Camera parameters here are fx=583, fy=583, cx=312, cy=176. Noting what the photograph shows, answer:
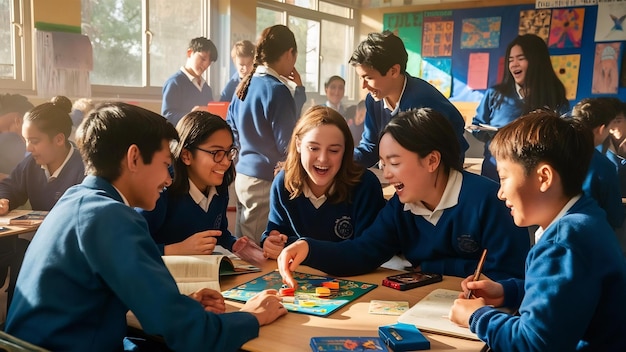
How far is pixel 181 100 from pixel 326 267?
3042 mm

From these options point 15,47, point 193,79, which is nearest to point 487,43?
point 193,79

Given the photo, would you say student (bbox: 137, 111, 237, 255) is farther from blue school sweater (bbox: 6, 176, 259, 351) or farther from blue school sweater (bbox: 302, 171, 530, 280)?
blue school sweater (bbox: 6, 176, 259, 351)

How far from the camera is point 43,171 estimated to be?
3.07 meters

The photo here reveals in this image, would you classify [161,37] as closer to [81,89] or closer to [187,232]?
[81,89]

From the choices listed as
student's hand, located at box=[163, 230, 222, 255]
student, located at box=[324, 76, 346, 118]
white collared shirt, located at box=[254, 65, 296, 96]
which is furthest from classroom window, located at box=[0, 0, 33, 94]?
student, located at box=[324, 76, 346, 118]

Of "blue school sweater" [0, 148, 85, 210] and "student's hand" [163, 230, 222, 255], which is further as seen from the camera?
"blue school sweater" [0, 148, 85, 210]

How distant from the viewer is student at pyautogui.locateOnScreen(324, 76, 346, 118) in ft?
22.0

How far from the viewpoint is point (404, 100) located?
2.75 metres

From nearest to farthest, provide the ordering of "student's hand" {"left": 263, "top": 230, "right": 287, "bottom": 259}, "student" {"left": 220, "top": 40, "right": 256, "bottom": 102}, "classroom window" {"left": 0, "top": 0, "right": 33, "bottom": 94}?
1. "student's hand" {"left": 263, "top": 230, "right": 287, "bottom": 259}
2. "classroom window" {"left": 0, "top": 0, "right": 33, "bottom": 94}
3. "student" {"left": 220, "top": 40, "right": 256, "bottom": 102}

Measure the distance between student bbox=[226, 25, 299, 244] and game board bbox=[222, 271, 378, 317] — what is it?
141 cm

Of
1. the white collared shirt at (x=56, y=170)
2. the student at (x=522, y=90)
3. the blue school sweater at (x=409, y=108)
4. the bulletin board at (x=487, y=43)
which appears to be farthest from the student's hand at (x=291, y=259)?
the bulletin board at (x=487, y=43)

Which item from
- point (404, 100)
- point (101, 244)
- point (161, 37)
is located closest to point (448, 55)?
point (161, 37)

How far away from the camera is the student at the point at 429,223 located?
1.73 metres

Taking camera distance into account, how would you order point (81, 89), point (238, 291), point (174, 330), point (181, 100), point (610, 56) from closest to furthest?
point (174, 330)
point (238, 291)
point (81, 89)
point (181, 100)
point (610, 56)
